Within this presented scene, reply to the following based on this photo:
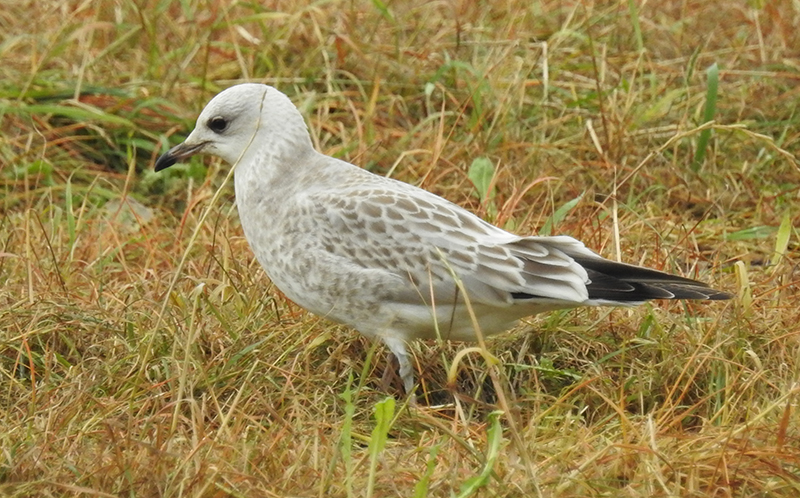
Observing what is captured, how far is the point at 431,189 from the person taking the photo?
5.74 m

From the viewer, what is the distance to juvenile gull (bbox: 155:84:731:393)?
398 centimetres

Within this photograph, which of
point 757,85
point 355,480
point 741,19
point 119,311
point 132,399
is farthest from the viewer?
point 741,19

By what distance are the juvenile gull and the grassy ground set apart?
0.68ft

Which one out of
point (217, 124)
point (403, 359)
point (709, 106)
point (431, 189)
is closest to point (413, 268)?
point (403, 359)

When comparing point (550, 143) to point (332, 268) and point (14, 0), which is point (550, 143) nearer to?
point (332, 268)

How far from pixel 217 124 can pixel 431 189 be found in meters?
1.37

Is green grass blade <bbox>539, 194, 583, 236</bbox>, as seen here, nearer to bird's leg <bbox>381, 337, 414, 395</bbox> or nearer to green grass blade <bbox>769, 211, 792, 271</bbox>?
green grass blade <bbox>769, 211, 792, 271</bbox>

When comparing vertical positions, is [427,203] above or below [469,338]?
above

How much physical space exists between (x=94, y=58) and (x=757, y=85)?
350 centimetres

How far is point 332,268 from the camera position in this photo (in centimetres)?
409

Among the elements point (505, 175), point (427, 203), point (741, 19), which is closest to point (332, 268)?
point (427, 203)

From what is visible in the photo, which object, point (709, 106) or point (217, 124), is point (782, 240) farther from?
point (217, 124)

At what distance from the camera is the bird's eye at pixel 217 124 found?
15.2 feet

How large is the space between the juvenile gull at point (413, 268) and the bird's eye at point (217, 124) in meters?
0.37
